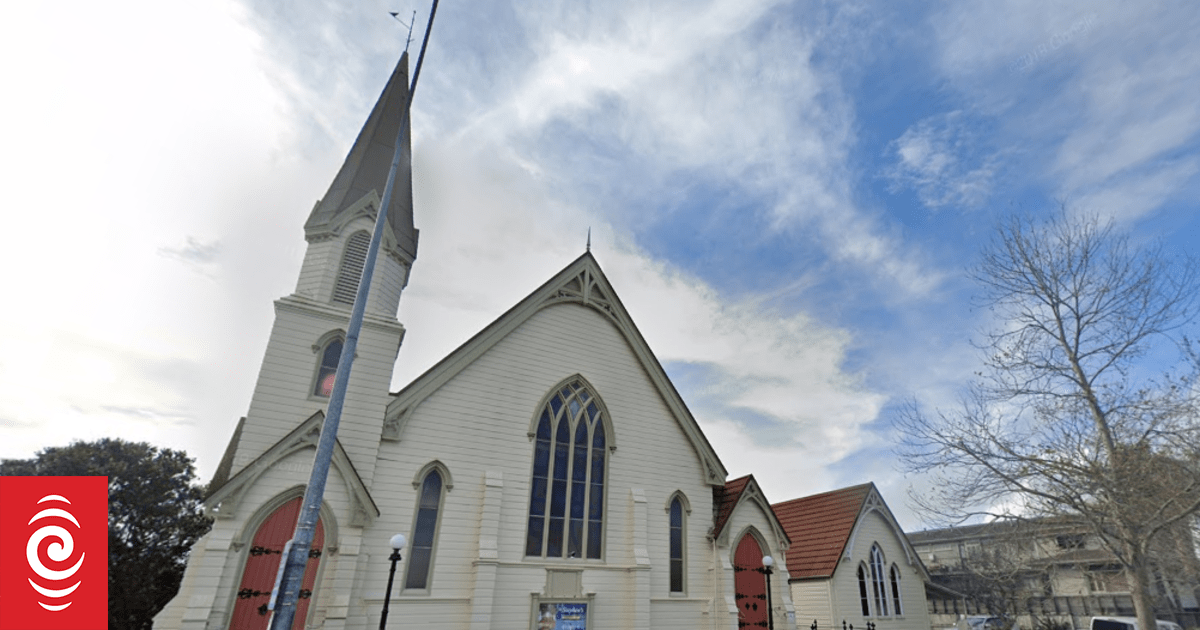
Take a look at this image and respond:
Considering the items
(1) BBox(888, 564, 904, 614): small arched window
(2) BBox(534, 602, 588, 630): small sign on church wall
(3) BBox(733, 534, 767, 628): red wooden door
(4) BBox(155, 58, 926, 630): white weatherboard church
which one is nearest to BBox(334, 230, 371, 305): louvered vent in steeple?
(4) BBox(155, 58, 926, 630): white weatherboard church

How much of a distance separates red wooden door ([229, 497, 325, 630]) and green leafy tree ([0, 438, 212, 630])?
16.3m

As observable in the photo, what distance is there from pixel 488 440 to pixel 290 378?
544 centimetres

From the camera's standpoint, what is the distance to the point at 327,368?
584 inches

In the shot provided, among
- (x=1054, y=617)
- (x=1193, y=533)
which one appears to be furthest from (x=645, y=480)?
(x=1054, y=617)

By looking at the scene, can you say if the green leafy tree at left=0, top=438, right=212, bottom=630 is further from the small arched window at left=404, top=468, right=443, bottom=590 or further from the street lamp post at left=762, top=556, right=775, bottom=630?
the street lamp post at left=762, top=556, right=775, bottom=630

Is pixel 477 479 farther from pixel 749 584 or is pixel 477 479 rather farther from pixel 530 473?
pixel 749 584

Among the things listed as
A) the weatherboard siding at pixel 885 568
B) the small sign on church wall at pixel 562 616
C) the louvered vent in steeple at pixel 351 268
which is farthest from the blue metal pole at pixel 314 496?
the weatherboard siding at pixel 885 568

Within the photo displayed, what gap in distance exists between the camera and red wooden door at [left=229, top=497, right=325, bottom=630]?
38.1 ft

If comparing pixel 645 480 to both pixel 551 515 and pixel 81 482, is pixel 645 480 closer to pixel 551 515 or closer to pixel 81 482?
pixel 551 515

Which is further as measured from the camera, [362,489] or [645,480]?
[645,480]

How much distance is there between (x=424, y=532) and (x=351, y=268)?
7.94 metres

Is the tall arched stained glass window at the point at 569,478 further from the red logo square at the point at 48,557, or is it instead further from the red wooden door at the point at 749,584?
the red logo square at the point at 48,557

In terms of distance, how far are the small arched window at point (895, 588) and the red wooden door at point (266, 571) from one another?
21.5m

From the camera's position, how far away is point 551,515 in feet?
51.8
